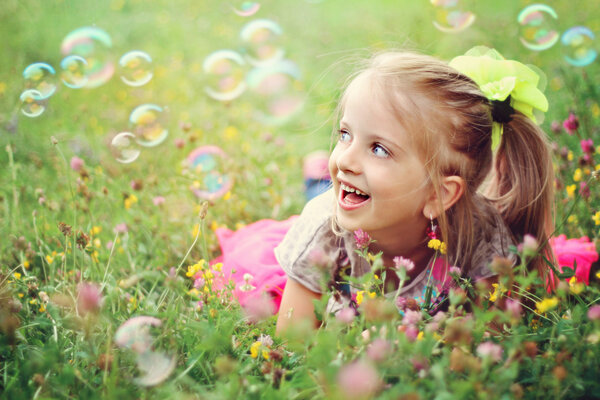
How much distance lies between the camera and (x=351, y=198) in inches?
59.4

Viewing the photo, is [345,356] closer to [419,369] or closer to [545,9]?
[419,369]

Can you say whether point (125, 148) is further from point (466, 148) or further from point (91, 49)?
point (466, 148)

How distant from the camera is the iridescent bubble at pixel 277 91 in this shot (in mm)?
3764

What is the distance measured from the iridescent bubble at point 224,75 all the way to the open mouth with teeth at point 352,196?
1.71 meters

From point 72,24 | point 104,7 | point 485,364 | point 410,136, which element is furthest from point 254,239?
point 104,7

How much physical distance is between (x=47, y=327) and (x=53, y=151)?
1.62 m

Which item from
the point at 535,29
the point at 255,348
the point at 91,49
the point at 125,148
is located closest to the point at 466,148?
the point at 255,348

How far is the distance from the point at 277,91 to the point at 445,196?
275 centimetres

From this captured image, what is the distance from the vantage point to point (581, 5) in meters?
4.71

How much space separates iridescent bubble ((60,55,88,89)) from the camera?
8.05 feet

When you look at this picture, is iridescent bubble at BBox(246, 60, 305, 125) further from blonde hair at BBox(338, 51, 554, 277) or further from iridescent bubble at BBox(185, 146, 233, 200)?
blonde hair at BBox(338, 51, 554, 277)

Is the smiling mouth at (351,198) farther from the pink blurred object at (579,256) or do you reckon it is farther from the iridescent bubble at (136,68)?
the iridescent bubble at (136,68)

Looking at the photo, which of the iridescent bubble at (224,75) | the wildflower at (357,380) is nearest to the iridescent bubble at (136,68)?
the iridescent bubble at (224,75)

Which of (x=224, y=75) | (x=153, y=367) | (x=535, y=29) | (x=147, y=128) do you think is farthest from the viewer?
(x=224, y=75)
